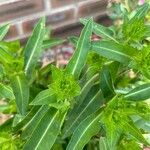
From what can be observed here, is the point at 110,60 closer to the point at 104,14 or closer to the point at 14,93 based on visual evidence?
the point at 14,93

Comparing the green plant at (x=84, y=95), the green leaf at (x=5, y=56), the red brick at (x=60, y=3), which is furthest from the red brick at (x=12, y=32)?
the green leaf at (x=5, y=56)

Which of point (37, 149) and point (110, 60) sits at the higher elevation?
point (110, 60)

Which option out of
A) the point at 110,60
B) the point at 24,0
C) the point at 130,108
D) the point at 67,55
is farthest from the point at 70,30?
the point at 130,108

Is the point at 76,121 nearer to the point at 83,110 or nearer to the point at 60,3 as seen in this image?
the point at 83,110

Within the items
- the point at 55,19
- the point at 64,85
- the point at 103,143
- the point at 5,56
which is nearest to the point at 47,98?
the point at 64,85

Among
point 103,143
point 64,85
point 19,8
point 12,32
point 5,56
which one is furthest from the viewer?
point 12,32

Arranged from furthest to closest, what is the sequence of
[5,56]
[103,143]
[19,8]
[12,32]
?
[12,32]
[19,8]
[103,143]
[5,56]
